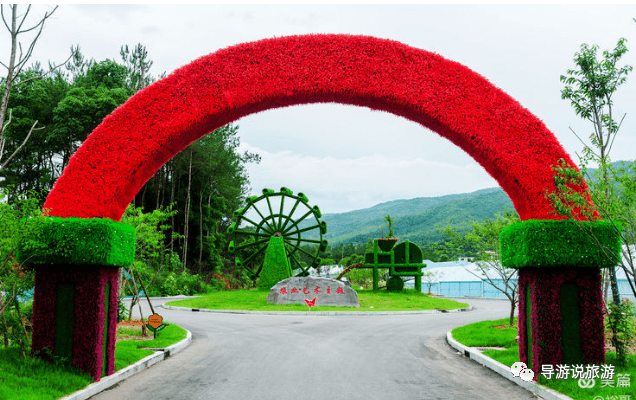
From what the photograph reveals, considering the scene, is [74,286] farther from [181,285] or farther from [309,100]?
[181,285]

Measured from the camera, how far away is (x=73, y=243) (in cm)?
672

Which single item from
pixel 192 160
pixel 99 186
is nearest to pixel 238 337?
pixel 99 186

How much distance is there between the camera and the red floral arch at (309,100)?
7.16 meters

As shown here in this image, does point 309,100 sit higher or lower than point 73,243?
higher

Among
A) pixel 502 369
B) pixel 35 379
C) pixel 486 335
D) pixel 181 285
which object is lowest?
pixel 181 285

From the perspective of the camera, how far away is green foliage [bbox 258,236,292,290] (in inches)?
1112

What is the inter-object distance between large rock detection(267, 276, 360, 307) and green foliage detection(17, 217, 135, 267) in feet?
57.0

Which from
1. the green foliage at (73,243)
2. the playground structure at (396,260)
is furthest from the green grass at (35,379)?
the playground structure at (396,260)

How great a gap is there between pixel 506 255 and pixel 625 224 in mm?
1718

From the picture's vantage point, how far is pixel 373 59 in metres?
7.51

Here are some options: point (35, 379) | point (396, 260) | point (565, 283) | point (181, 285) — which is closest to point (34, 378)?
point (35, 379)

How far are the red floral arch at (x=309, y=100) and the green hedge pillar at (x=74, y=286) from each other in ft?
1.44

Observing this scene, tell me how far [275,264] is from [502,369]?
21301mm

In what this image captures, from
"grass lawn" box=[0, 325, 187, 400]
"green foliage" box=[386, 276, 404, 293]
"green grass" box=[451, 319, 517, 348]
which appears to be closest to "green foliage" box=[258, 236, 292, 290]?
"green foliage" box=[386, 276, 404, 293]
